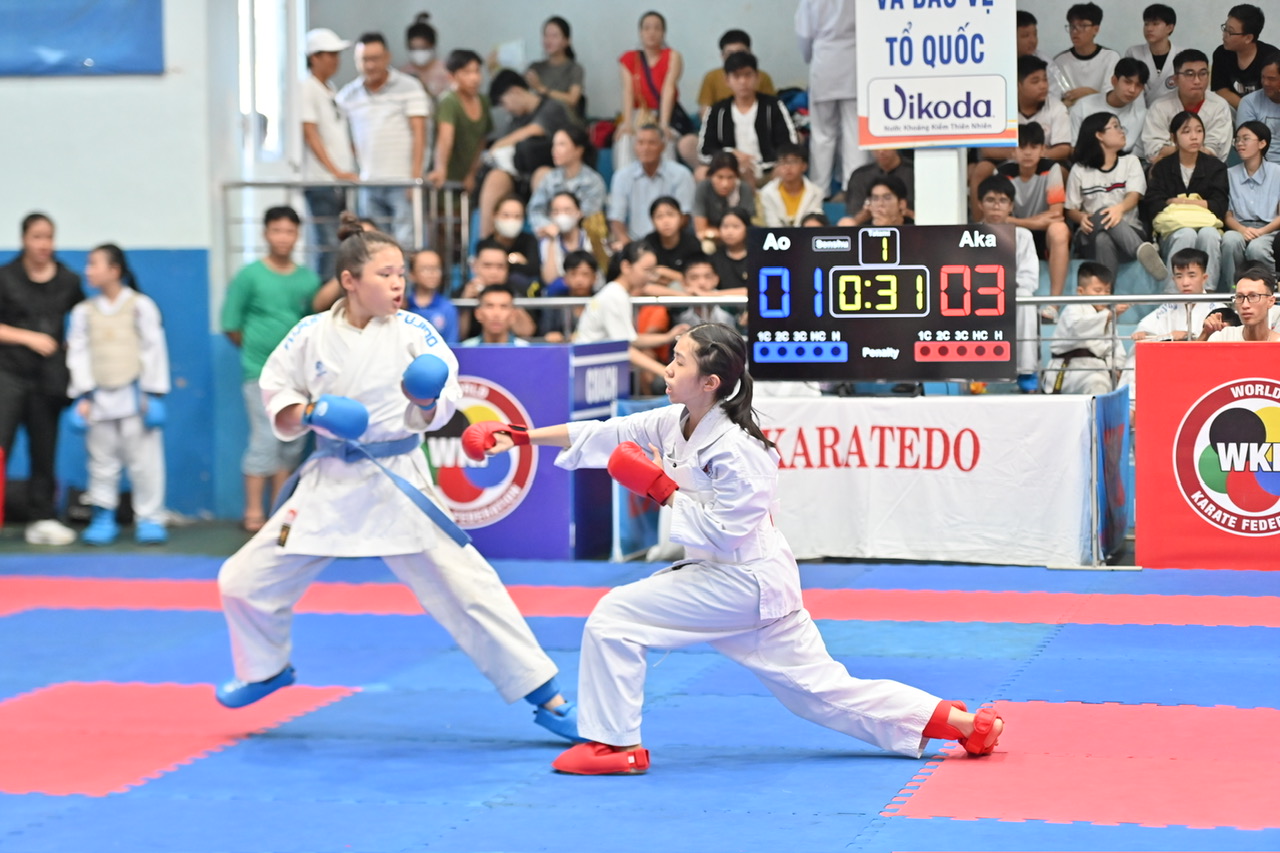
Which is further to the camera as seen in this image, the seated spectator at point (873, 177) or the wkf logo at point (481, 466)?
the seated spectator at point (873, 177)

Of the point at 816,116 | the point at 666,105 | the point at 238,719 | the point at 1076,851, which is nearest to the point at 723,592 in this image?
the point at 1076,851

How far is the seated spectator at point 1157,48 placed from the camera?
12.2 meters

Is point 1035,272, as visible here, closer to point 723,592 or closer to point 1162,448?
point 1162,448

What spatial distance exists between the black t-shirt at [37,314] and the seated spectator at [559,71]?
4653mm

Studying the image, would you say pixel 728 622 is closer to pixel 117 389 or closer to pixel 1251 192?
pixel 117 389

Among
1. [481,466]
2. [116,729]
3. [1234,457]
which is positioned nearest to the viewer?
[116,729]

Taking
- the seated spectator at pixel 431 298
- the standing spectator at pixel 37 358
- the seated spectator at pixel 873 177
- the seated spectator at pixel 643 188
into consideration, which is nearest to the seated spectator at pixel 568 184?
the seated spectator at pixel 643 188

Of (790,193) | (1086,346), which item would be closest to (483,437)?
(1086,346)

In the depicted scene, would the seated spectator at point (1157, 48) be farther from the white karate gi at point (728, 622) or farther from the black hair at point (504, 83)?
the white karate gi at point (728, 622)

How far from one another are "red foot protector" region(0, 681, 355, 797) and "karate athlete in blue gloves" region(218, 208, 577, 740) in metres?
0.35

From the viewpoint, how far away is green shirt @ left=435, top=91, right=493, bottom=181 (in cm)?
1252

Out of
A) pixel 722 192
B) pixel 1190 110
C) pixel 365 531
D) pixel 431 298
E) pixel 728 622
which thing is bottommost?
pixel 728 622

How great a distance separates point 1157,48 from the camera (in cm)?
1226

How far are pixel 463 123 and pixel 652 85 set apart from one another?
1636 mm
